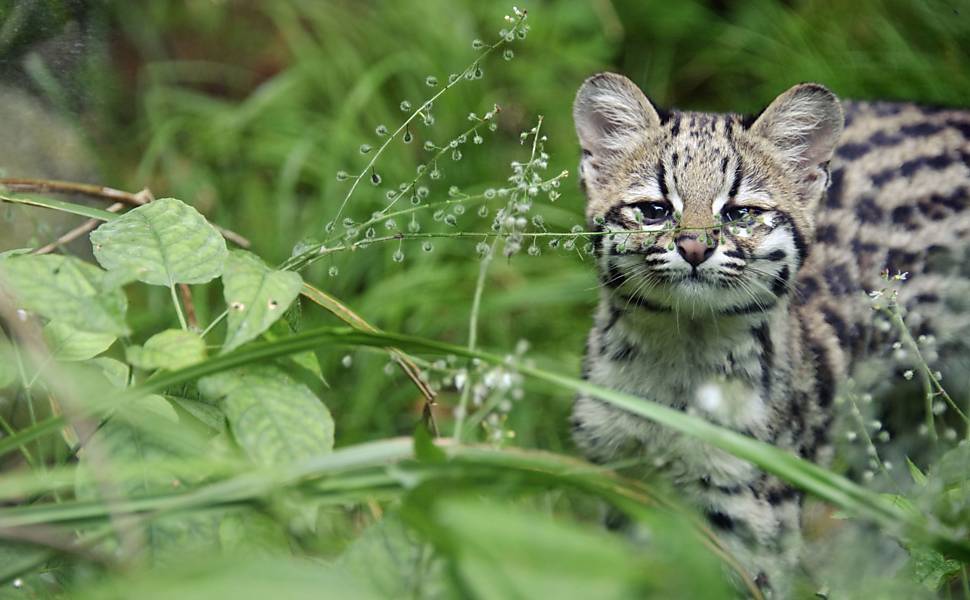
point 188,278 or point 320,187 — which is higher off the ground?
point 188,278

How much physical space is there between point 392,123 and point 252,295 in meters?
3.57

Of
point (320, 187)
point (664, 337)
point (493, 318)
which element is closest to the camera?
point (664, 337)

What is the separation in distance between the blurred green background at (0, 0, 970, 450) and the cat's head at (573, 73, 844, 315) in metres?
1.01

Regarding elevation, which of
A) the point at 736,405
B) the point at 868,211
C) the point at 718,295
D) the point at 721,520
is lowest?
the point at 721,520

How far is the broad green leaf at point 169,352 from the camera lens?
2.25 m

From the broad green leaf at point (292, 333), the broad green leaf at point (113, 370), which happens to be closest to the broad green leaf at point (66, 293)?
the broad green leaf at point (113, 370)

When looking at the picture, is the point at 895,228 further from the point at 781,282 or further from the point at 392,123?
the point at 392,123

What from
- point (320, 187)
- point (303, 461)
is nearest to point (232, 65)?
point (320, 187)

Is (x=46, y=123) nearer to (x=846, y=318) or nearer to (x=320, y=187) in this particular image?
(x=320, y=187)

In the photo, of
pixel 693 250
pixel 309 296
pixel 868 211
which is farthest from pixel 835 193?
pixel 309 296

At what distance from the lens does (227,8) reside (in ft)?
21.7

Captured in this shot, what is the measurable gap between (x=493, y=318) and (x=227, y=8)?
2846 millimetres

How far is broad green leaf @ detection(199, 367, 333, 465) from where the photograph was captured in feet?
7.30

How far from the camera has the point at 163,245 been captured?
250 cm
